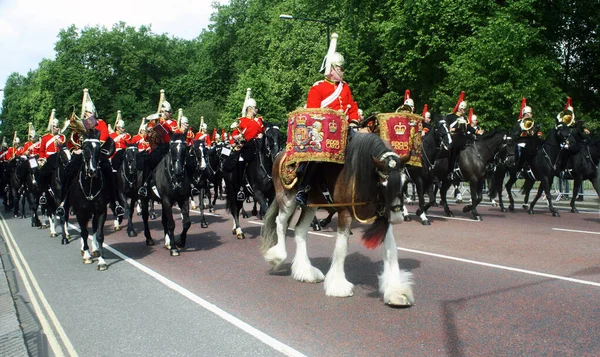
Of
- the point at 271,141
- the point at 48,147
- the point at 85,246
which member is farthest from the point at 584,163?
the point at 48,147

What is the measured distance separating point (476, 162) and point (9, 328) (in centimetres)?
1264

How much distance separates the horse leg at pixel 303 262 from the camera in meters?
8.27

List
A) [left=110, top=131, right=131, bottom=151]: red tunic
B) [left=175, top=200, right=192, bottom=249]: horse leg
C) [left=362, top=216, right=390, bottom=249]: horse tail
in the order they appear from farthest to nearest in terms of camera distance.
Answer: [left=110, top=131, right=131, bottom=151]: red tunic → [left=175, top=200, right=192, bottom=249]: horse leg → [left=362, top=216, right=390, bottom=249]: horse tail

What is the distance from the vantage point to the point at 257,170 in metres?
12.9

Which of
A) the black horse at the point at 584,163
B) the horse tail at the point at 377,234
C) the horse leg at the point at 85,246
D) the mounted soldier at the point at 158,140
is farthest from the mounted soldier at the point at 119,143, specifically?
the black horse at the point at 584,163

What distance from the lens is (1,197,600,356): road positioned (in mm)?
5533

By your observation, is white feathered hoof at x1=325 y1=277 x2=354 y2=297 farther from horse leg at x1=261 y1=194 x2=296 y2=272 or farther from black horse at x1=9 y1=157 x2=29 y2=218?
black horse at x1=9 y1=157 x2=29 y2=218

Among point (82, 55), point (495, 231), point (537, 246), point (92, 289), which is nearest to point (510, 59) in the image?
point (495, 231)

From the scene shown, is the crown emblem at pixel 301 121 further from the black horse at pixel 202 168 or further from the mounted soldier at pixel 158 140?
the black horse at pixel 202 168

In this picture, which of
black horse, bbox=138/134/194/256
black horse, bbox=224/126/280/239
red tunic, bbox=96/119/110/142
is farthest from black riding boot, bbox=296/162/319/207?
A: red tunic, bbox=96/119/110/142

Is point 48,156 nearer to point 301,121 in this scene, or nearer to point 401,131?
point 301,121

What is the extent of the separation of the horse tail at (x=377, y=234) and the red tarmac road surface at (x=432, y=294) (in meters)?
0.71

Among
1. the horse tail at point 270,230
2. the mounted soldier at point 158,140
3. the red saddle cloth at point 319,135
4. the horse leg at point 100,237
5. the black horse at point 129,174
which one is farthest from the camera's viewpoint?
the black horse at point 129,174

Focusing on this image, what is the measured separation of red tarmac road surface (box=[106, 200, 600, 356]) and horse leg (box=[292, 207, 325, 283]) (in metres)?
0.18
